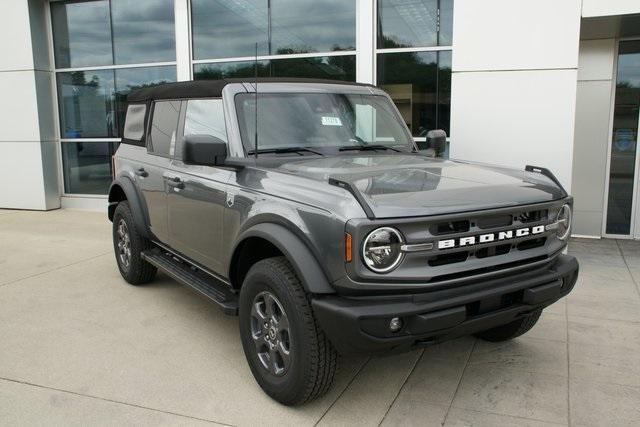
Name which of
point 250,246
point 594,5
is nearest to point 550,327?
point 250,246

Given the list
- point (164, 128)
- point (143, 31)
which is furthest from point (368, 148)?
point (143, 31)

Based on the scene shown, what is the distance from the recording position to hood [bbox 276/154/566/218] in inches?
114

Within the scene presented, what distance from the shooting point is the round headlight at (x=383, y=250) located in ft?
9.20

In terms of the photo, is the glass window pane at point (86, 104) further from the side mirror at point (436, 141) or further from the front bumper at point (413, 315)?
the front bumper at point (413, 315)

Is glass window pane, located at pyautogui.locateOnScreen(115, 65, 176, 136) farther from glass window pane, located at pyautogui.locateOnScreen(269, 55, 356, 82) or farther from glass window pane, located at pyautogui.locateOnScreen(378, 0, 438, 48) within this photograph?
glass window pane, located at pyautogui.locateOnScreen(378, 0, 438, 48)

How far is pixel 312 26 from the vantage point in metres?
8.95

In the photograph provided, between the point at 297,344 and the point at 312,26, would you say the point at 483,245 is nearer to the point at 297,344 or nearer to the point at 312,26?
the point at 297,344

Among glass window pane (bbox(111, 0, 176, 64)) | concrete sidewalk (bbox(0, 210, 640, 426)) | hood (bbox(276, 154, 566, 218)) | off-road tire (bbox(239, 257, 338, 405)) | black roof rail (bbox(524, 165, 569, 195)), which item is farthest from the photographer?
glass window pane (bbox(111, 0, 176, 64))

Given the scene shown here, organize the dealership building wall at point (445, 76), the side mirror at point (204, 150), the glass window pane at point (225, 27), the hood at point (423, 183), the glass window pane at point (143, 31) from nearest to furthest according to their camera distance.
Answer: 1. the hood at point (423, 183)
2. the side mirror at point (204, 150)
3. the dealership building wall at point (445, 76)
4. the glass window pane at point (225, 27)
5. the glass window pane at point (143, 31)

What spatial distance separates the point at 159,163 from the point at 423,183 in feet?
8.73

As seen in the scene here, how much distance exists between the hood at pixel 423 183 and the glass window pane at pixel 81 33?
825 cm

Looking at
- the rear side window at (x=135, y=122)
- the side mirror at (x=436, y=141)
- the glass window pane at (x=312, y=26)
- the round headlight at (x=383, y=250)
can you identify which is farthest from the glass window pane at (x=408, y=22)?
the round headlight at (x=383, y=250)

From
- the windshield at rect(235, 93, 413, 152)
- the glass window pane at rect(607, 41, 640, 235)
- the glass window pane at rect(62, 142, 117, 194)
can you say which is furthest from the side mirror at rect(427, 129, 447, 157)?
the glass window pane at rect(62, 142, 117, 194)

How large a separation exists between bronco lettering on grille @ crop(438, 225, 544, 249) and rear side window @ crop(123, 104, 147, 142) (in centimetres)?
366
